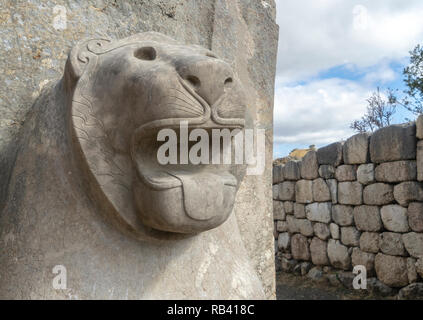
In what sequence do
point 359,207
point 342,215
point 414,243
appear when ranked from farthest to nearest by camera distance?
point 342,215
point 359,207
point 414,243

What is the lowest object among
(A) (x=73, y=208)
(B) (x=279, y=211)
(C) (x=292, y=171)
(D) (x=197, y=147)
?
(B) (x=279, y=211)

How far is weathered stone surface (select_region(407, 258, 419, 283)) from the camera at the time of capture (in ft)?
15.9

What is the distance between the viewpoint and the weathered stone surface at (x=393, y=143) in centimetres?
482

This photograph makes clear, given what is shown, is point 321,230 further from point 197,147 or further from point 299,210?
point 197,147

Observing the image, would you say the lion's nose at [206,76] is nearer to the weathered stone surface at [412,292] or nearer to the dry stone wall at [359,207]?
the dry stone wall at [359,207]

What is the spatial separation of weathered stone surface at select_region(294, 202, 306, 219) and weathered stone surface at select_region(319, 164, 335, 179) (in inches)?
31.9

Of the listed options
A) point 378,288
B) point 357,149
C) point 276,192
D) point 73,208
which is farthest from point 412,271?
point 73,208

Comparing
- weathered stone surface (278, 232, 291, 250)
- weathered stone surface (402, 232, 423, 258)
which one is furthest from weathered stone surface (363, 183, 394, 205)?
weathered stone surface (278, 232, 291, 250)

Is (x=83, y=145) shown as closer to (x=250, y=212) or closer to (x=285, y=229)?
(x=250, y=212)

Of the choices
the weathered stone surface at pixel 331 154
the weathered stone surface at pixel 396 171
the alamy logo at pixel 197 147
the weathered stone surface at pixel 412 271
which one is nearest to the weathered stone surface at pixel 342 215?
the weathered stone surface at pixel 331 154

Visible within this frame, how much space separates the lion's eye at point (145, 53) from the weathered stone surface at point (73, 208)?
127 mm

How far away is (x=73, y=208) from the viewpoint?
983mm

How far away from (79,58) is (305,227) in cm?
633

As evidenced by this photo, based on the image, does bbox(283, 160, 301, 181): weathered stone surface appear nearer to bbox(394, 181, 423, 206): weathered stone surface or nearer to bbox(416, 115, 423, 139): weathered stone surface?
bbox(394, 181, 423, 206): weathered stone surface
